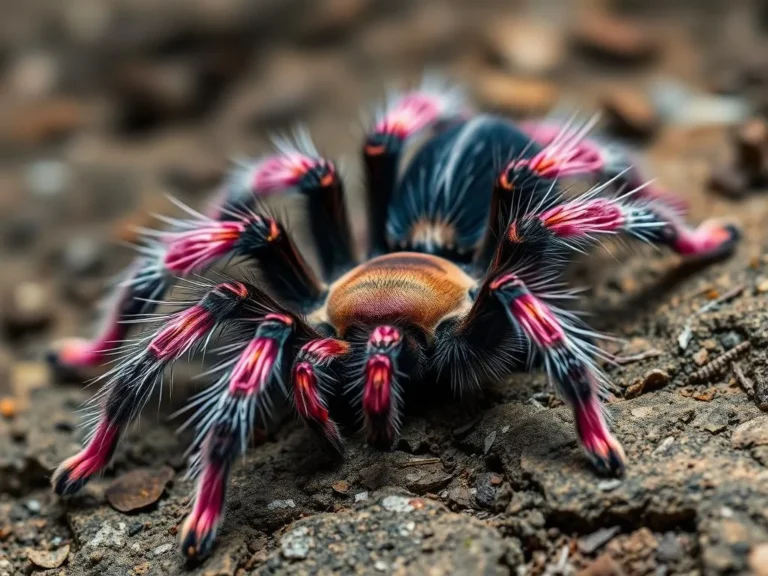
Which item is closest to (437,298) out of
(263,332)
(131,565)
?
(263,332)

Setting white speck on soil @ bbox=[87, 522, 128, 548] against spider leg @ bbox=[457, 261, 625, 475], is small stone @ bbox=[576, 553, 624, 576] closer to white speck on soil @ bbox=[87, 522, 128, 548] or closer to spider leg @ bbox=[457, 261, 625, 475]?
spider leg @ bbox=[457, 261, 625, 475]

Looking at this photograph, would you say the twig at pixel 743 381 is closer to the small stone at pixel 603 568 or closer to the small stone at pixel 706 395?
the small stone at pixel 706 395

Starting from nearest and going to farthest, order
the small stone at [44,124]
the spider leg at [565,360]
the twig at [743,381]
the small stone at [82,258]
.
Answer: the spider leg at [565,360]
the twig at [743,381]
the small stone at [82,258]
the small stone at [44,124]

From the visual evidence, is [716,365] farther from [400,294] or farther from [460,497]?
[400,294]

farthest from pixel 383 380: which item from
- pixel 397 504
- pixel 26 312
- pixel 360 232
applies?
pixel 26 312

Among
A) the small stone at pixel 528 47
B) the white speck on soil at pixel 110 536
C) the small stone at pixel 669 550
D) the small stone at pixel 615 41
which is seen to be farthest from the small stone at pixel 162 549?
the small stone at pixel 615 41
